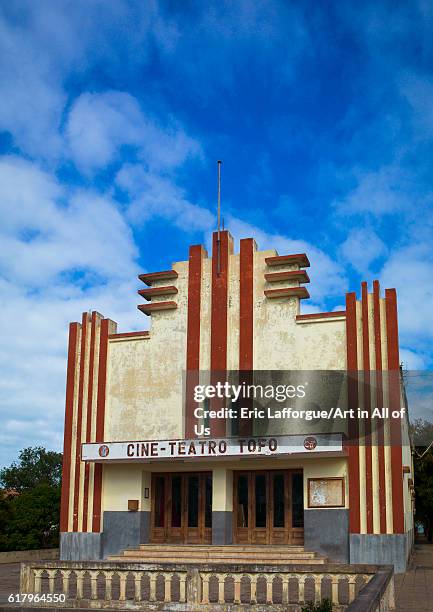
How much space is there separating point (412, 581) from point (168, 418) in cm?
915

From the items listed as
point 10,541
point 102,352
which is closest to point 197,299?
point 102,352

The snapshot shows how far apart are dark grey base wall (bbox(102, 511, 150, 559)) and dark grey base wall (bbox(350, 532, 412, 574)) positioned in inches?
265

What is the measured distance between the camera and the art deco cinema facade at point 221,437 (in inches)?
815

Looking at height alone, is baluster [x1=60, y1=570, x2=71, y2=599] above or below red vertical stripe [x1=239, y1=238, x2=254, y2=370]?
below

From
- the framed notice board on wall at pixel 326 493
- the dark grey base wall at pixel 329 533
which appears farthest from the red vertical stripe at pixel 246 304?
the dark grey base wall at pixel 329 533

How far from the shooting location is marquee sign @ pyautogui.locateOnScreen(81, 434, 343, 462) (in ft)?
66.8

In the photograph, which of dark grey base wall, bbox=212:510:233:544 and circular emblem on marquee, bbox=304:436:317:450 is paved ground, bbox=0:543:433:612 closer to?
circular emblem on marquee, bbox=304:436:317:450

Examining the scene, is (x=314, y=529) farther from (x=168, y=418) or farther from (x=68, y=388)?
(x=68, y=388)

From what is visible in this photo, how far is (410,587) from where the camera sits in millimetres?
16141

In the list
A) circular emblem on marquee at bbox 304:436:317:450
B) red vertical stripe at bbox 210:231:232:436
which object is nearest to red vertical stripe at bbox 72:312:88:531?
red vertical stripe at bbox 210:231:232:436

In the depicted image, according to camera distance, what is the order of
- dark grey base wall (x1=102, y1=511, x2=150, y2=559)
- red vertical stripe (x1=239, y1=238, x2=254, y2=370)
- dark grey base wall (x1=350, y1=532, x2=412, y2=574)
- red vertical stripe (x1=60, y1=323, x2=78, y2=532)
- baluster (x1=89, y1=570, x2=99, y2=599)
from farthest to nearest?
red vertical stripe (x1=60, y1=323, x2=78, y2=532) → red vertical stripe (x1=239, y1=238, x2=254, y2=370) → dark grey base wall (x1=102, y1=511, x2=150, y2=559) → dark grey base wall (x1=350, y1=532, x2=412, y2=574) → baluster (x1=89, y1=570, x2=99, y2=599)

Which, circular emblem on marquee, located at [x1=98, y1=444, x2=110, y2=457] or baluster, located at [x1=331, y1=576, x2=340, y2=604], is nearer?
baluster, located at [x1=331, y1=576, x2=340, y2=604]

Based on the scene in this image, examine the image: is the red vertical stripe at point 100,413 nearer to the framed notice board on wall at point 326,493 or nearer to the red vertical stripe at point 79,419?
the red vertical stripe at point 79,419

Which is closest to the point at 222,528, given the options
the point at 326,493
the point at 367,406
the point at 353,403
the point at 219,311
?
the point at 326,493
